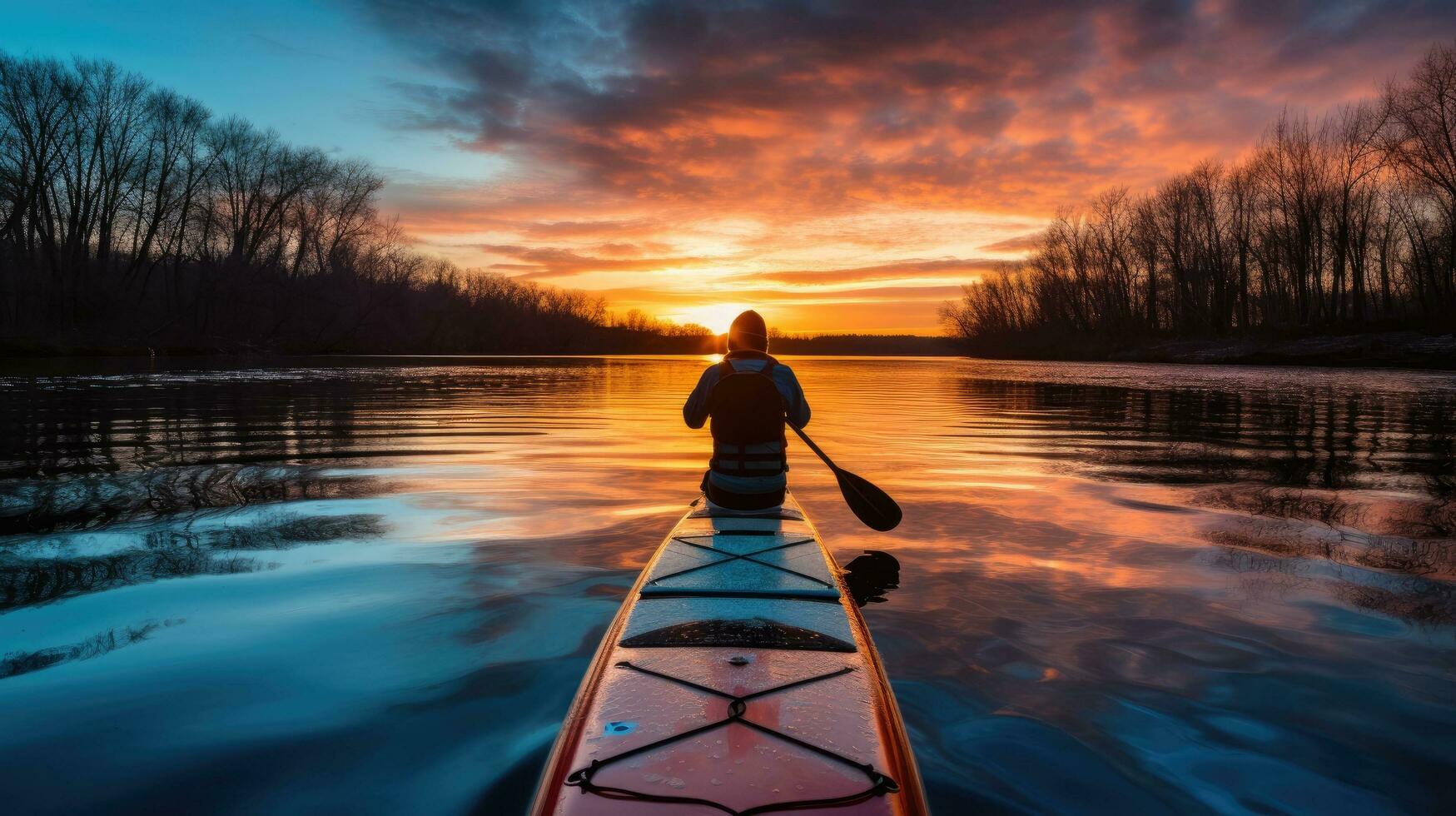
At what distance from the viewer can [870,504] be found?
287 inches

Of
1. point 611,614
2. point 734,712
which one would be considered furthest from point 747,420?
point 734,712

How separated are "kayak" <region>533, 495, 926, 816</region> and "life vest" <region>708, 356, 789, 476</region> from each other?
1535mm

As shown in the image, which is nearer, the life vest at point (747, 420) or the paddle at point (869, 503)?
the life vest at point (747, 420)

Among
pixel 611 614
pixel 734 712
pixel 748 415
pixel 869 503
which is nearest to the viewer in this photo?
pixel 734 712

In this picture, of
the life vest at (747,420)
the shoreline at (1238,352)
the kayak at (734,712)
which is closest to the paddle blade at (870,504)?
the life vest at (747,420)

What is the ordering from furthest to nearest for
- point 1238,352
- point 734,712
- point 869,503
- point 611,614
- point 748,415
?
point 1238,352 < point 869,503 < point 748,415 < point 611,614 < point 734,712

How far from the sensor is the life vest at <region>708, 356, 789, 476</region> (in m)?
5.78

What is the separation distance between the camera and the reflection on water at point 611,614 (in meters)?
3.37

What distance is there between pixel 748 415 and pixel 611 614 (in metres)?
1.77

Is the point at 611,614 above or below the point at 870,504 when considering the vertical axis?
below

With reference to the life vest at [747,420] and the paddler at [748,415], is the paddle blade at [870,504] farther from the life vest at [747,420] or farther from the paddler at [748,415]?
the life vest at [747,420]

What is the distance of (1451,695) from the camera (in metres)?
4.03

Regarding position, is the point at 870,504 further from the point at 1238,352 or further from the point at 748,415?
the point at 1238,352

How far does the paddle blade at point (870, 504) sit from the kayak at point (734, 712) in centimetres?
275
